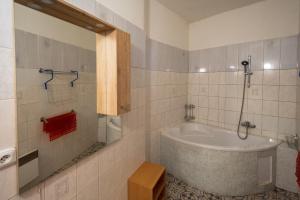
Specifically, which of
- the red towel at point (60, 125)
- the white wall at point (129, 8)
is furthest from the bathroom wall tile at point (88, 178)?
the white wall at point (129, 8)

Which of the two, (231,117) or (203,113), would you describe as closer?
(231,117)

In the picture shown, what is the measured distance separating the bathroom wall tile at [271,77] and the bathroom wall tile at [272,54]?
0.19ft

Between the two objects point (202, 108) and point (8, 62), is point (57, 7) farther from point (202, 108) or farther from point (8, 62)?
point (202, 108)

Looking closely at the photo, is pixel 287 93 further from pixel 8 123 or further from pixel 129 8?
pixel 8 123

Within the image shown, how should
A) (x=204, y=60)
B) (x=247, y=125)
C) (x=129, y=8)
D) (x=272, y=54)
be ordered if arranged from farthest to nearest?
(x=204, y=60)
(x=247, y=125)
(x=272, y=54)
(x=129, y=8)

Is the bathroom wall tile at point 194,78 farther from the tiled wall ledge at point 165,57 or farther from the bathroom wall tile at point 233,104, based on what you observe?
the bathroom wall tile at point 233,104

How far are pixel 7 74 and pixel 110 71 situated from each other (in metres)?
0.63

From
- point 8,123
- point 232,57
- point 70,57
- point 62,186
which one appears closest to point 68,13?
point 70,57

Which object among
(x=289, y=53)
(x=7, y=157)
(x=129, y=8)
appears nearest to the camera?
(x=7, y=157)

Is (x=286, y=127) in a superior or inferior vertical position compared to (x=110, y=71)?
inferior

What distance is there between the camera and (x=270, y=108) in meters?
2.23

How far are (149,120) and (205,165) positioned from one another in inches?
35.0

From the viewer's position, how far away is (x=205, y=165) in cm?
198

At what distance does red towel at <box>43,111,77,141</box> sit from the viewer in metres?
0.94
